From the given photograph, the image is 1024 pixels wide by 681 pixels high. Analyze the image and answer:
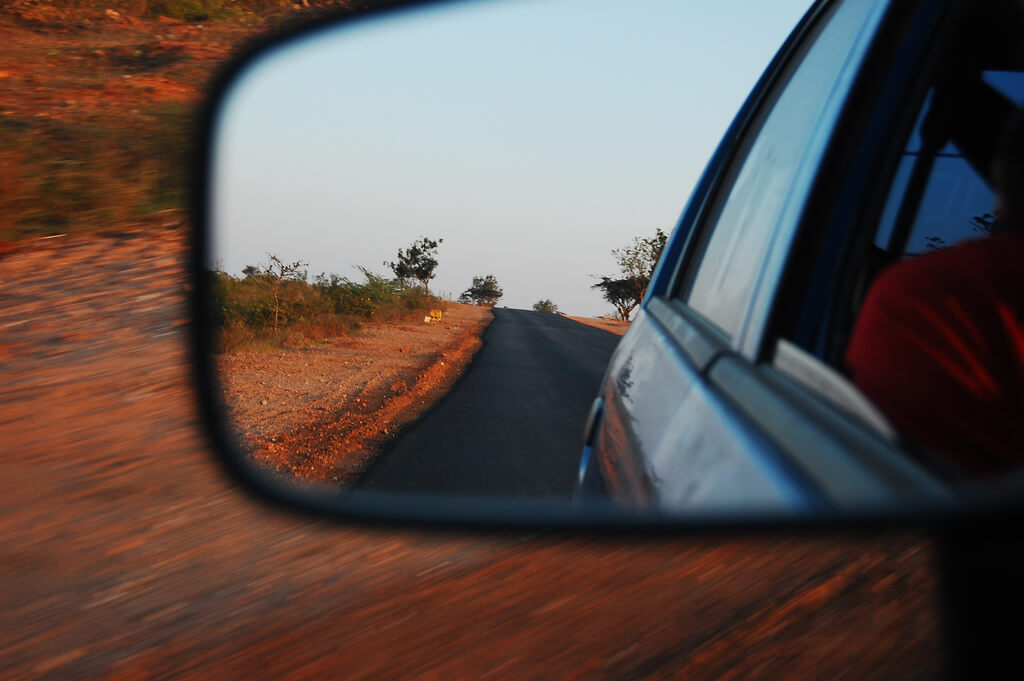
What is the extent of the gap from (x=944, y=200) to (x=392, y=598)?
2339mm

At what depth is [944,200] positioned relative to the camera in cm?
167

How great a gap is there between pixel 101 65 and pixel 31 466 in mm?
19970

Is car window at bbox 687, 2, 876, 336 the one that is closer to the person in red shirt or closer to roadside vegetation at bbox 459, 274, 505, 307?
the person in red shirt

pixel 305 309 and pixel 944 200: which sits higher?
pixel 944 200

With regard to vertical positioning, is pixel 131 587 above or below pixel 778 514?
below

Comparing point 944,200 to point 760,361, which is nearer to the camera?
point 760,361

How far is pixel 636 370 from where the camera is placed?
218 cm

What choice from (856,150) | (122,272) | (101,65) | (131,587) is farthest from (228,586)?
(101,65)

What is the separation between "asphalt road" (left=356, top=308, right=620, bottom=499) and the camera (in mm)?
4898

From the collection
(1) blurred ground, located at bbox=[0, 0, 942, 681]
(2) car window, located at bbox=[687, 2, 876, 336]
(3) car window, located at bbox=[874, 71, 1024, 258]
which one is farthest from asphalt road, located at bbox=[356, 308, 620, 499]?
(3) car window, located at bbox=[874, 71, 1024, 258]

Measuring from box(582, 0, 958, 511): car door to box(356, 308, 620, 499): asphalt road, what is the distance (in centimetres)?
40

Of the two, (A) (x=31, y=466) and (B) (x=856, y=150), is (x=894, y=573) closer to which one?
(B) (x=856, y=150)

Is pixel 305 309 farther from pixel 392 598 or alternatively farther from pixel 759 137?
pixel 759 137

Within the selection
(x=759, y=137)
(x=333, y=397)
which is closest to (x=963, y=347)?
(x=759, y=137)
